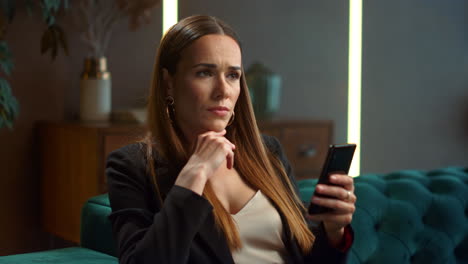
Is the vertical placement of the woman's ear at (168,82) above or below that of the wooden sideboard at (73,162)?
above

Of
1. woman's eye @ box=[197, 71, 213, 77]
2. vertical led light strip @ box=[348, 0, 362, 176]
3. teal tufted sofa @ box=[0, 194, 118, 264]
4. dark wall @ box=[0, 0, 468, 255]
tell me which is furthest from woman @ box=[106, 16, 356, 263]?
vertical led light strip @ box=[348, 0, 362, 176]

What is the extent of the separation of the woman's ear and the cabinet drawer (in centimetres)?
201

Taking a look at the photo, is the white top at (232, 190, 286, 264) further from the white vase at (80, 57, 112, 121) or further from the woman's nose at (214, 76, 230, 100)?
the white vase at (80, 57, 112, 121)

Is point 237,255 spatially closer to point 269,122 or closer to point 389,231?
point 389,231

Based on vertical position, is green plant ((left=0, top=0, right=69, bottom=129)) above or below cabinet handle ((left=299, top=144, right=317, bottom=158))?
above

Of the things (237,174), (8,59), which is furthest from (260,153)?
(8,59)

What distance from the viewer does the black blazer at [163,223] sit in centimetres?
121

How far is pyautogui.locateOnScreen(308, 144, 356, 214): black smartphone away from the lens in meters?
1.23

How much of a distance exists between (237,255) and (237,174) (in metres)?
0.25

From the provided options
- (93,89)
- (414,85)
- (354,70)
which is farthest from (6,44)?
(414,85)

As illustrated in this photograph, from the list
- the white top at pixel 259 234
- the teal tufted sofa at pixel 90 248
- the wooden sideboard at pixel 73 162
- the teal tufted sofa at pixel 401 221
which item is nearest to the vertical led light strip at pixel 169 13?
the wooden sideboard at pixel 73 162

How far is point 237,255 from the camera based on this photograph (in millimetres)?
1396

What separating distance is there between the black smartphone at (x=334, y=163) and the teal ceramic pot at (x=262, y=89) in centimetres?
227

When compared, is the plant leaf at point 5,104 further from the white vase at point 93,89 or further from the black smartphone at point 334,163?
the black smartphone at point 334,163
